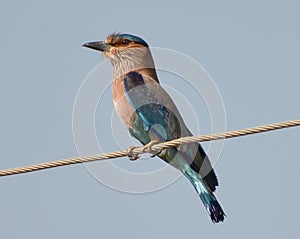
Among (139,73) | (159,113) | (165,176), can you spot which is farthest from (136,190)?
(139,73)

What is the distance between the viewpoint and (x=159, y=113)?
8828mm

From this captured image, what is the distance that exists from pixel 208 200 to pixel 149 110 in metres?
1.16

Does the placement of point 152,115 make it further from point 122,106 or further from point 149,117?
point 122,106

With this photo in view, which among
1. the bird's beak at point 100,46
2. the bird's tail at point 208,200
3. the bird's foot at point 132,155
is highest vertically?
the bird's beak at point 100,46

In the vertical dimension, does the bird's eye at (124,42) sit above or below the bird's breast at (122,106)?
above

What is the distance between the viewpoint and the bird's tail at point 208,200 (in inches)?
320

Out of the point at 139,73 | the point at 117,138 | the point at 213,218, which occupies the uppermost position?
the point at 139,73

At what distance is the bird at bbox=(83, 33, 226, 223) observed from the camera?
8250mm

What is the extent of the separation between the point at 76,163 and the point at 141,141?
2.38 meters

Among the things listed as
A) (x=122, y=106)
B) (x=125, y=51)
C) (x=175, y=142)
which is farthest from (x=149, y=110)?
(x=175, y=142)

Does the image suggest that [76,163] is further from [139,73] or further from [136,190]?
[139,73]

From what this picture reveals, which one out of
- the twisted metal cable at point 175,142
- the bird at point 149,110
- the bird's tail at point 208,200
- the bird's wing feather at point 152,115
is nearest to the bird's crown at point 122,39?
the bird at point 149,110

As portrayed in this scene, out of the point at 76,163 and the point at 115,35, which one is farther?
the point at 115,35

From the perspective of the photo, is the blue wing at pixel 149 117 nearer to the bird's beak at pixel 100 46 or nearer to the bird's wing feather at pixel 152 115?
the bird's wing feather at pixel 152 115
